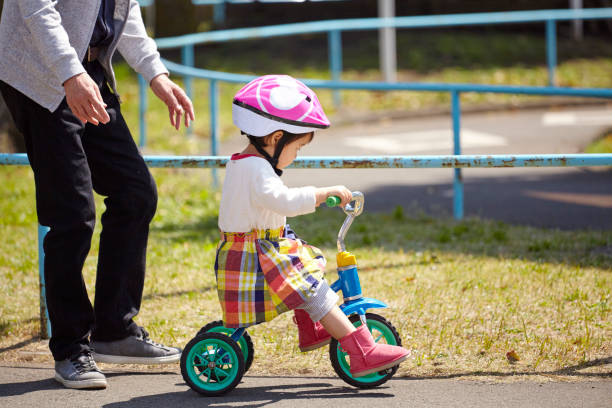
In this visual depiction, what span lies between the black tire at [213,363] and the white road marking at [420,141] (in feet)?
19.8

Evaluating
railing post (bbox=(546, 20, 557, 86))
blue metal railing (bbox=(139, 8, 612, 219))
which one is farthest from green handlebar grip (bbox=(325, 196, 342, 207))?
railing post (bbox=(546, 20, 557, 86))

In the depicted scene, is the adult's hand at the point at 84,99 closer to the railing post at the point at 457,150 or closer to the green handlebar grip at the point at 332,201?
the green handlebar grip at the point at 332,201

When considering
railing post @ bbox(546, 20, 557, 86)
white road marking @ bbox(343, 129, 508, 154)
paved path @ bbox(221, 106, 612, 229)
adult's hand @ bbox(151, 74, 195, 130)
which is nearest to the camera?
adult's hand @ bbox(151, 74, 195, 130)

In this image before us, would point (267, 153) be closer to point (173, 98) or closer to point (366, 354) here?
point (173, 98)

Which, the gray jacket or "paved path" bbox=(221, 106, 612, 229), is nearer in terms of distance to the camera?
the gray jacket

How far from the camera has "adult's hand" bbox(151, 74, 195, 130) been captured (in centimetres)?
364

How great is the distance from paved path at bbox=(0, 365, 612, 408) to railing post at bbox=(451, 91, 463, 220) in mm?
3071

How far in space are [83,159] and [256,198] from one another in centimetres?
66

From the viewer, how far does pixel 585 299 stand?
4.38 m

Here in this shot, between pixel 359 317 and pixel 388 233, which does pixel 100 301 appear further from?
pixel 388 233

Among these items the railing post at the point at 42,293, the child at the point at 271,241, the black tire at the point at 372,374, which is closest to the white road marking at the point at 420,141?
the railing post at the point at 42,293

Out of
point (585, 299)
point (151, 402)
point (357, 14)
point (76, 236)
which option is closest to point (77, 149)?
point (76, 236)

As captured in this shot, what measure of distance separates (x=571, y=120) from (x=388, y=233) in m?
5.35

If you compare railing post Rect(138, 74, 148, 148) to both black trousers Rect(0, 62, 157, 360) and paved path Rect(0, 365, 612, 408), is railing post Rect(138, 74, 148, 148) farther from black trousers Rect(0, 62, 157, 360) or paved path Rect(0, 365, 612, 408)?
paved path Rect(0, 365, 612, 408)
